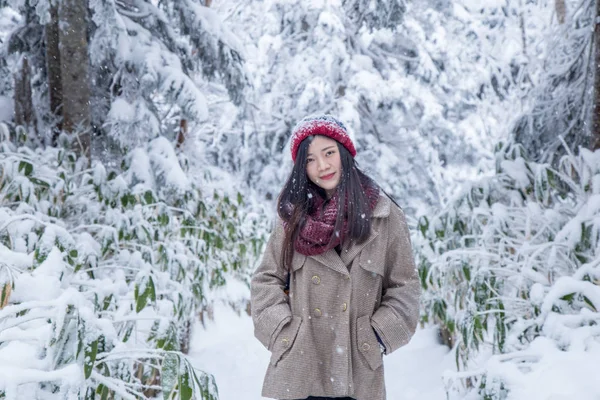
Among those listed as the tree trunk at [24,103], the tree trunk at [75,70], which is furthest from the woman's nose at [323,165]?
the tree trunk at [24,103]

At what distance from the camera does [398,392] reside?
13.2 feet

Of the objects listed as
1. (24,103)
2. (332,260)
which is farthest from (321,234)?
(24,103)

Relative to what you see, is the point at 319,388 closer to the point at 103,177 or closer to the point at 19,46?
A: the point at 103,177

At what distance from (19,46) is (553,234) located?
479cm

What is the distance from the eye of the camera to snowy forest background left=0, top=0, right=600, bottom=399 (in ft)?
5.44

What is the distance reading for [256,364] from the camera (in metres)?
4.86

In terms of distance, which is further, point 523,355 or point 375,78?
point 375,78

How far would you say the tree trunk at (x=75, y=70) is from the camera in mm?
3971

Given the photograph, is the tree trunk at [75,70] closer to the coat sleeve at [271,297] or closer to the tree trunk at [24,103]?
the tree trunk at [24,103]

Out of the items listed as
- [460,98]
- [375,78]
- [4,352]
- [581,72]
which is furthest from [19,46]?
[460,98]

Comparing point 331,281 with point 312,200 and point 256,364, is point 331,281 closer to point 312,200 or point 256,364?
point 312,200

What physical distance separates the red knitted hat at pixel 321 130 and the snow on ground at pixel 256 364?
2.66 metres

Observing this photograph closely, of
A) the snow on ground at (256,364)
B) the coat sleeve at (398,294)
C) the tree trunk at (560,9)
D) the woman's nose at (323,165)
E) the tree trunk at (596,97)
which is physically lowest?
the snow on ground at (256,364)

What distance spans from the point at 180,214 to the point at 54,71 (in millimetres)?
1682
